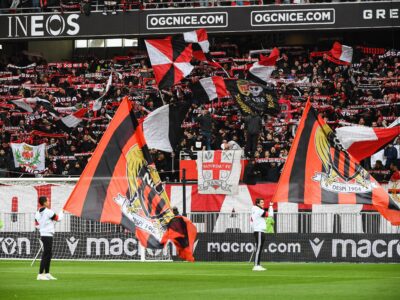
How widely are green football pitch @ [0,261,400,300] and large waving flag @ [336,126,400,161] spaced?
606 cm

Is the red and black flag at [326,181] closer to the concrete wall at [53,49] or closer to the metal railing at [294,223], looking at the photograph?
the metal railing at [294,223]

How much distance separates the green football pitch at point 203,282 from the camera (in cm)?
1864

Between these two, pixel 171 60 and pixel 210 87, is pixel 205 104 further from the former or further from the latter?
pixel 171 60

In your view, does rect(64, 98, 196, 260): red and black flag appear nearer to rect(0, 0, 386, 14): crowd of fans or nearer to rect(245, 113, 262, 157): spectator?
rect(245, 113, 262, 157): spectator

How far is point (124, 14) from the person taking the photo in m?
46.9

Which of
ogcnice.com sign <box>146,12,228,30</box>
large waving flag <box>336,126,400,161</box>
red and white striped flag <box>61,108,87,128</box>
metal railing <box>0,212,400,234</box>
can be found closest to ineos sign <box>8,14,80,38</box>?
ogcnice.com sign <box>146,12,228,30</box>

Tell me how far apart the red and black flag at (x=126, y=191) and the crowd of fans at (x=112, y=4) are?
A: 22.4 metres

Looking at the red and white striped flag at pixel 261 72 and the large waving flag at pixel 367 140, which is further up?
the red and white striped flag at pixel 261 72

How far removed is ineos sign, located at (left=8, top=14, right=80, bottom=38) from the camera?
47344mm

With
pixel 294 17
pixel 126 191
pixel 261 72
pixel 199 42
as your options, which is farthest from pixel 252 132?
pixel 126 191

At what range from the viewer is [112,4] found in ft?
154

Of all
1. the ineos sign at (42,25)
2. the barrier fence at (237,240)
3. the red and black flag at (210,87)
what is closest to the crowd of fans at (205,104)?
the red and black flag at (210,87)

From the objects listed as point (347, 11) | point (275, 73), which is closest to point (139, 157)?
point (275, 73)

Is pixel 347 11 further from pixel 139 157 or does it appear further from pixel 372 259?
pixel 139 157
